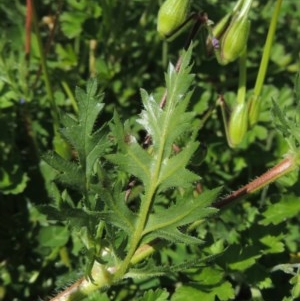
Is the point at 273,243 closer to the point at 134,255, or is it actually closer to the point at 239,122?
the point at 239,122

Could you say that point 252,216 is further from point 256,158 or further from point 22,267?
point 22,267

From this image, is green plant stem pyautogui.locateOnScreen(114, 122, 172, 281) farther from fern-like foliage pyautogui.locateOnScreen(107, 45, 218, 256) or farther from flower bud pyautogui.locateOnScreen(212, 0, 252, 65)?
flower bud pyautogui.locateOnScreen(212, 0, 252, 65)

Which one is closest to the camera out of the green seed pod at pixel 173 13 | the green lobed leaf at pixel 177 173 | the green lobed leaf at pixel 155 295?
the green lobed leaf at pixel 177 173

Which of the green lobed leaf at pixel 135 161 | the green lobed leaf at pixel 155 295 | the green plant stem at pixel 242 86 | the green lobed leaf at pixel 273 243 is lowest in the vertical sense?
the green lobed leaf at pixel 273 243

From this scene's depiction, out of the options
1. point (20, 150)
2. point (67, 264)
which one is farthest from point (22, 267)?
point (20, 150)

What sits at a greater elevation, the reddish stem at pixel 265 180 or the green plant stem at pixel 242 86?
the green plant stem at pixel 242 86

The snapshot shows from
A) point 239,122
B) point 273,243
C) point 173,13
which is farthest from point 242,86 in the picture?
point 273,243

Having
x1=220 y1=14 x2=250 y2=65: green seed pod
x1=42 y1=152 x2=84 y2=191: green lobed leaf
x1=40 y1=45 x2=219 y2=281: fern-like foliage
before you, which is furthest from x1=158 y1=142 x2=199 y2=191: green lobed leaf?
x1=220 y1=14 x2=250 y2=65: green seed pod

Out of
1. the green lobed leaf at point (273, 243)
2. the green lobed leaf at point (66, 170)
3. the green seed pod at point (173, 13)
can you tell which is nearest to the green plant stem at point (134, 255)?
the green lobed leaf at point (66, 170)

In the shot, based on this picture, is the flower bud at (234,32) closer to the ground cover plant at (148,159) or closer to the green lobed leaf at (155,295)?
the ground cover plant at (148,159)
